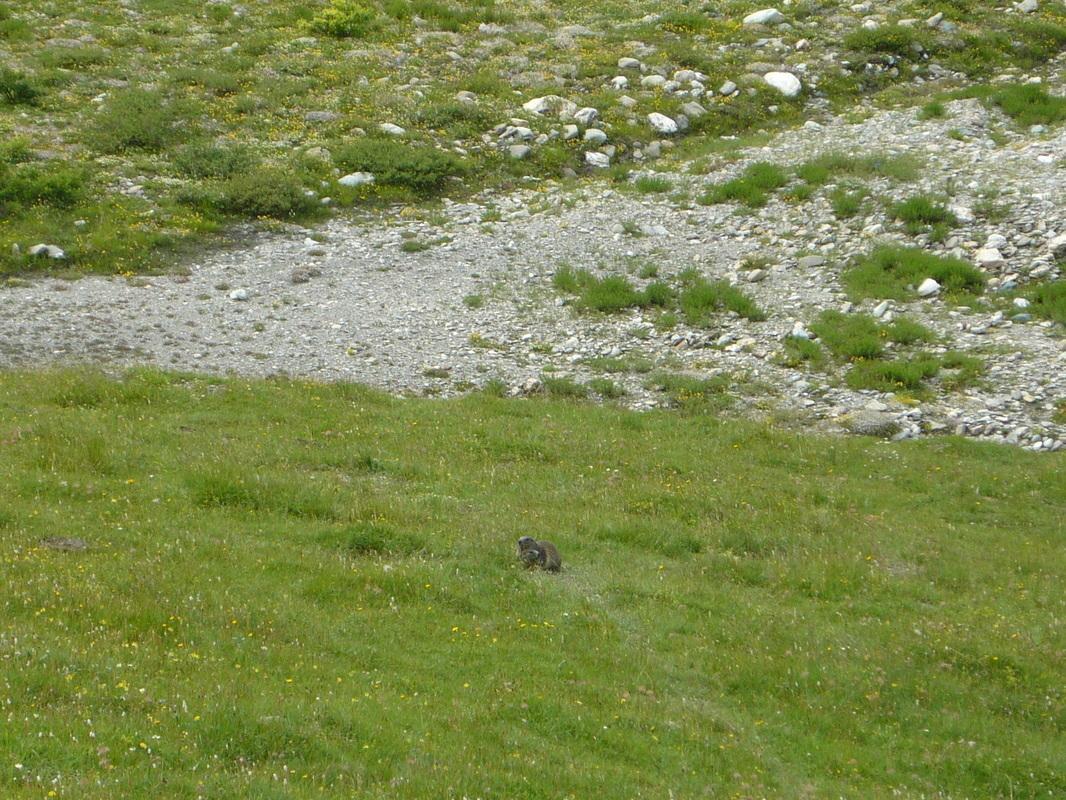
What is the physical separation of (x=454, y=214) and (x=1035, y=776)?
2345 cm

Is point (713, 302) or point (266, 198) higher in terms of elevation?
point (266, 198)

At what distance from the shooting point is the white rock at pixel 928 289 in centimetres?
2480

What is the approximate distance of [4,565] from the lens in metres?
11.0

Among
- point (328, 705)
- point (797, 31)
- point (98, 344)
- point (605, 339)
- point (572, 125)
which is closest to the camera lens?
point (328, 705)

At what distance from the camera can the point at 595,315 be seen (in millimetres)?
25641

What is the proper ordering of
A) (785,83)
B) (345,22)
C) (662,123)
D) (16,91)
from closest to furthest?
(16,91)
(662,123)
(785,83)
(345,22)

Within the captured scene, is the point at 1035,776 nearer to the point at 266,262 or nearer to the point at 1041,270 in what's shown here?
the point at 1041,270

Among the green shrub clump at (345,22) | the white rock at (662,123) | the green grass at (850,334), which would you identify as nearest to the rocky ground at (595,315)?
the green grass at (850,334)

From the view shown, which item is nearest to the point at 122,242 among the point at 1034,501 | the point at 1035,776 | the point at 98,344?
the point at 98,344

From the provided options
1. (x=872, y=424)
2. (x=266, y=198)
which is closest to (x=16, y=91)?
(x=266, y=198)

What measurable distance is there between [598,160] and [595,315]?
9485mm

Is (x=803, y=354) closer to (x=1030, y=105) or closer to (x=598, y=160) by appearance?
(x=598, y=160)

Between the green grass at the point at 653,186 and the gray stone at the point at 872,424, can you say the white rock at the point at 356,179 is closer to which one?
the green grass at the point at 653,186

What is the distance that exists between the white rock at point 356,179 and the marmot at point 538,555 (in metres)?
20.0
